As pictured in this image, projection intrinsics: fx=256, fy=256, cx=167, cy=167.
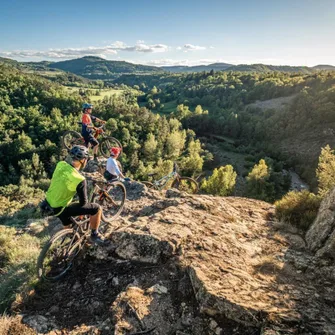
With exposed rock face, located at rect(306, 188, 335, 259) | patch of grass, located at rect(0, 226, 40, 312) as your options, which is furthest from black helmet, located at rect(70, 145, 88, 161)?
exposed rock face, located at rect(306, 188, 335, 259)

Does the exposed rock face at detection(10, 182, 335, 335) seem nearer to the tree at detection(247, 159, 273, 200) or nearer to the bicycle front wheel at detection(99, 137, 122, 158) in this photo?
the bicycle front wheel at detection(99, 137, 122, 158)

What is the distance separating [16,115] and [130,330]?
9530 centimetres

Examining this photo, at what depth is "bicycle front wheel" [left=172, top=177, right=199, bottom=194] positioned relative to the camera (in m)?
14.9

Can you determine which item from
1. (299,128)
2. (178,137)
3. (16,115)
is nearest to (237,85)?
(299,128)

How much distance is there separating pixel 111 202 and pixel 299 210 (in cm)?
775

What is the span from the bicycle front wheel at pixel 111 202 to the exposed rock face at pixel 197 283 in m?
0.68

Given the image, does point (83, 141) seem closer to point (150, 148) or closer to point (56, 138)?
point (150, 148)

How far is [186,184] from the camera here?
15688mm

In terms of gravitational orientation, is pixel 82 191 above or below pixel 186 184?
above

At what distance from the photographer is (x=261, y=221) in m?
10.4

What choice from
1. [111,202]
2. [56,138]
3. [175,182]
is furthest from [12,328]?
[56,138]

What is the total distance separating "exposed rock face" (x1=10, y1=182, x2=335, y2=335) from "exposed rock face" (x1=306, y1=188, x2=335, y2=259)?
0.29 meters

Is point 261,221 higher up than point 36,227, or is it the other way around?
point 261,221

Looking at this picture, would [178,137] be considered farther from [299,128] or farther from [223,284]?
[223,284]
